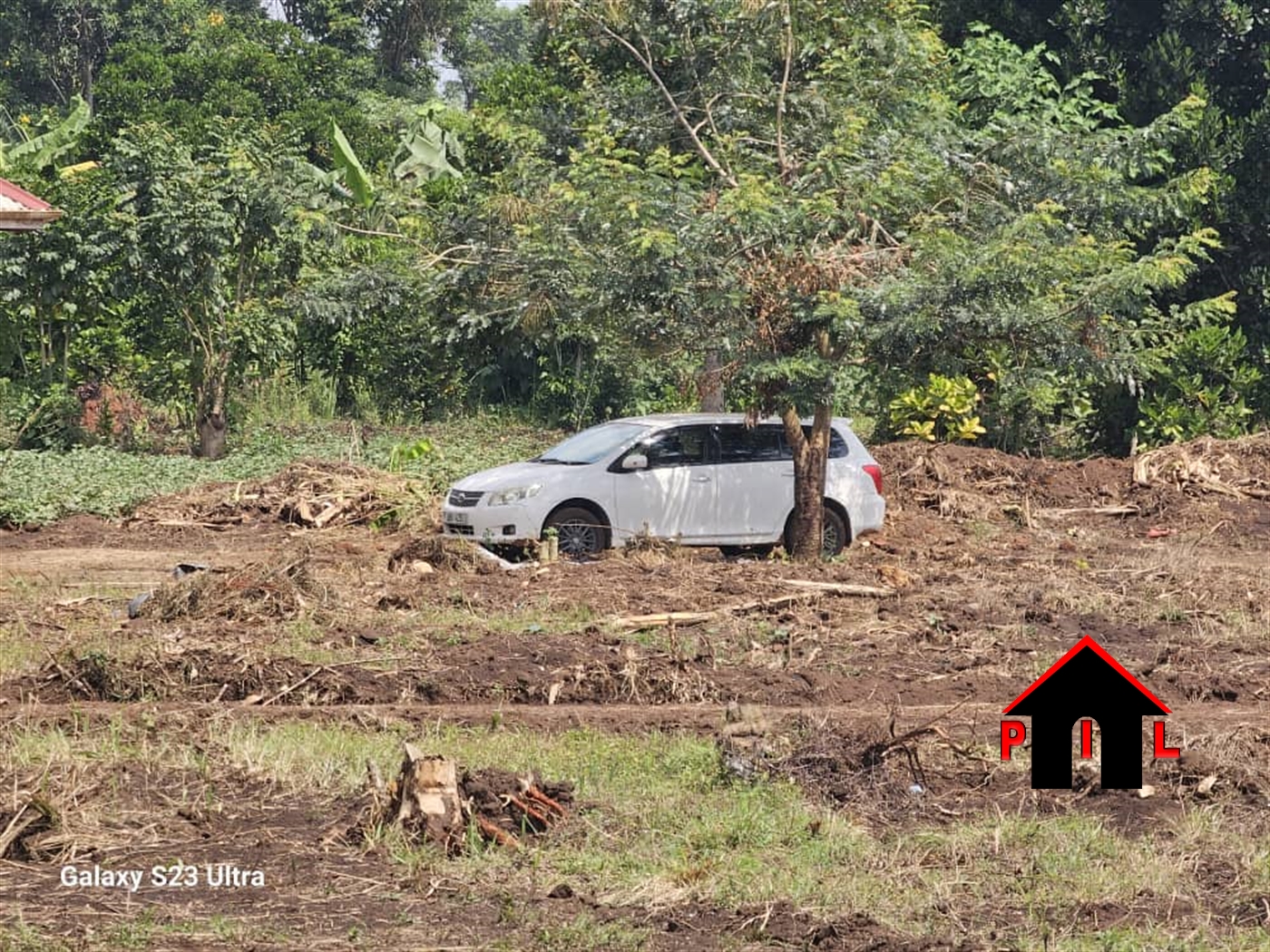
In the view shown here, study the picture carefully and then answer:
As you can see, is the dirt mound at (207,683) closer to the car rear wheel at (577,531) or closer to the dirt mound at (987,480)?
the car rear wheel at (577,531)

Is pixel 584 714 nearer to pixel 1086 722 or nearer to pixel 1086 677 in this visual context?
pixel 1086 722

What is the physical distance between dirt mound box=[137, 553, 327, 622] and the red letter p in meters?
5.75

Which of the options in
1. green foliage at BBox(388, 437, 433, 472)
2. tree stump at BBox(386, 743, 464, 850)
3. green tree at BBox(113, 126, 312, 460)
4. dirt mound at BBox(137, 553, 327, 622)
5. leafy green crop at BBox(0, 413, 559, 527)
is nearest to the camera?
tree stump at BBox(386, 743, 464, 850)

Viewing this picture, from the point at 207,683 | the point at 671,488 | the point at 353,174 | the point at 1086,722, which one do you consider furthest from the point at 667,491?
the point at 353,174

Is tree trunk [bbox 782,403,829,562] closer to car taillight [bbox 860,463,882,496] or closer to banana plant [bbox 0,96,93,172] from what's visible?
car taillight [bbox 860,463,882,496]

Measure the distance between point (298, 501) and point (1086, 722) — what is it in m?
12.0

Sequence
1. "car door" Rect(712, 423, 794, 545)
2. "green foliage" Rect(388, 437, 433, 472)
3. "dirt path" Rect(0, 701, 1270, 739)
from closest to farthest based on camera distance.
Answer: "dirt path" Rect(0, 701, 1270, 739) → "car door" Rect(712, 423, 794, 545) → "green foliage" Rect(388, 437, 433, 472)

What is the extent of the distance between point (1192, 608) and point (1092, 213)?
4415 millimetres

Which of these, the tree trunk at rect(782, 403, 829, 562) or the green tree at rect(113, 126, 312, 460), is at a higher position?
the green tree at rect(113, 126, 312, 460)

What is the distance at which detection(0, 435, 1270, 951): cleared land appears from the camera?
670 centimetres

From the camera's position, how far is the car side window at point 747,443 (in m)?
17.3

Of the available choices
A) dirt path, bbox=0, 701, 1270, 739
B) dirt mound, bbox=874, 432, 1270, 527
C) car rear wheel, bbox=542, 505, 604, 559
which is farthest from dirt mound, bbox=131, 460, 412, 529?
dirt path, bbox=0, 701, 1270, 739

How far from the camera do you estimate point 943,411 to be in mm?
24844

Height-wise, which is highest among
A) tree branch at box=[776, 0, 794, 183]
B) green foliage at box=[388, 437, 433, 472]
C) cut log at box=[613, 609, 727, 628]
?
tree branch at box=[776, 0, 794, 183]
